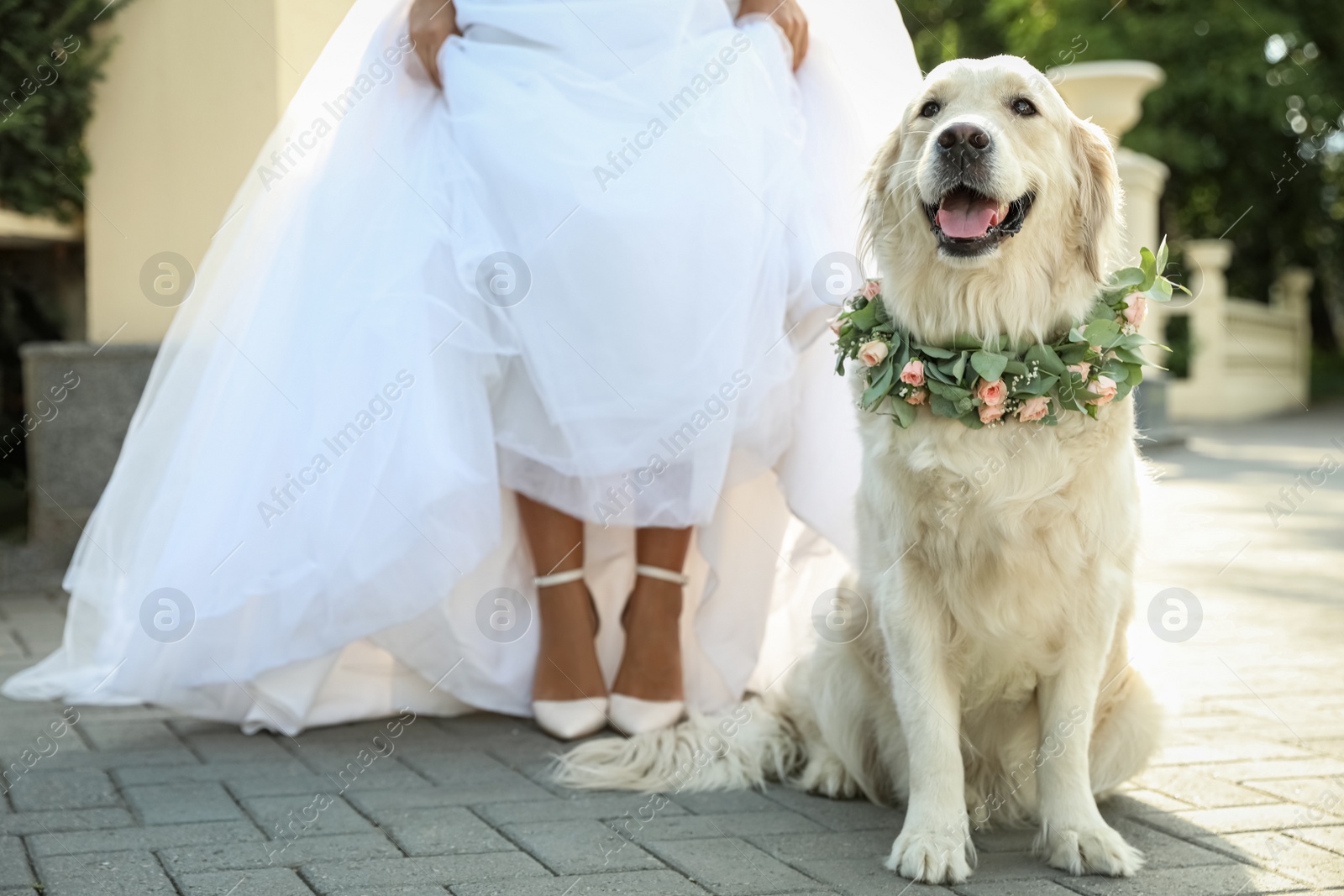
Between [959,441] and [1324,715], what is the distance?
6.03 ft

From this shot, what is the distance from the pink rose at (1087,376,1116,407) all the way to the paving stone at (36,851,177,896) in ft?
6.20

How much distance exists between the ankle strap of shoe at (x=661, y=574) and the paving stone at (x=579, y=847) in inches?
36.5

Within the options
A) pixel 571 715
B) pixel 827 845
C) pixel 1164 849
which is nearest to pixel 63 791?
pixel 571 715

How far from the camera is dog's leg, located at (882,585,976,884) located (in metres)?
2.28

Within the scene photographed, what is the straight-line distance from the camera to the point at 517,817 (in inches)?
103

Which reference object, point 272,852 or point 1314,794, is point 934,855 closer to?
point 1314,794

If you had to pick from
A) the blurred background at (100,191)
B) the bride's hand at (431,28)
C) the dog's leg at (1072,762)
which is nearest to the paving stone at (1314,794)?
the dog's leg at (1072,762)

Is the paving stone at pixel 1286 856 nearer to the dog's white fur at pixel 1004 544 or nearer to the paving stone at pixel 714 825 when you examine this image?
the dog's white fur at pixel 1004 544

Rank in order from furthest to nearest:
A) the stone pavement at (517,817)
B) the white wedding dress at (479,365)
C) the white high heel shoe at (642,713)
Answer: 1. the white high heel shoe at (642,713)
2. the white wedding dress at (479,365)
3. the stone pavement at (517,817)

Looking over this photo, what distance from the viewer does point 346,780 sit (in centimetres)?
285

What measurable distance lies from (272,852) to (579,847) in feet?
1.93

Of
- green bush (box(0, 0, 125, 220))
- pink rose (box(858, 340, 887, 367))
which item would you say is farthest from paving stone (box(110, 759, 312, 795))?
green bush (box(0, 0, 125, 220))

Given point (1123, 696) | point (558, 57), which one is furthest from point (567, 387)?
point (1123, 696)

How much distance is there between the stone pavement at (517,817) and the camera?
223cm
